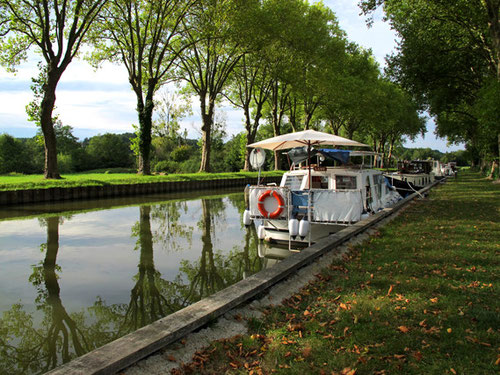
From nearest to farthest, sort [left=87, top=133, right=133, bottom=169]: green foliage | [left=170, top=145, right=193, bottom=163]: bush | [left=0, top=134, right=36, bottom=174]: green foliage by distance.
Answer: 1. [left=170, top=145, right=193, bottom=163]: bush
2. [left=0, top=134, right=36, bottom=174]: green foliage
3. [left=87, top=133, right=133, bottom=169]: green foliage

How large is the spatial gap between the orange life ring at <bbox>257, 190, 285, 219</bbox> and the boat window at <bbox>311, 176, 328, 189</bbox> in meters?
2.39

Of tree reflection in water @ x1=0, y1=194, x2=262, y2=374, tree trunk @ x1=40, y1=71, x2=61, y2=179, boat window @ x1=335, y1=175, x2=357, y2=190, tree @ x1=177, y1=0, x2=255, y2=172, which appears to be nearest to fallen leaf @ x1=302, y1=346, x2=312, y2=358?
tree reflection in water @ x1=0, y1=194, x2=262, y2=374

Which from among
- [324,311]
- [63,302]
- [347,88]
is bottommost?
[63,302]

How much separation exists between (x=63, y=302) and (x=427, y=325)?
17.8ft

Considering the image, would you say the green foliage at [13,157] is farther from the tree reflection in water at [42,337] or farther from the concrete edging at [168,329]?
the concrete edging at [168,329]

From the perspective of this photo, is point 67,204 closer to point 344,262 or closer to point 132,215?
point 132,215

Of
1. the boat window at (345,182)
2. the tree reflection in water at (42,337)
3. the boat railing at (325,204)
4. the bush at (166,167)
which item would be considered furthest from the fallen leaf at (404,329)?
the bush at (166,167)

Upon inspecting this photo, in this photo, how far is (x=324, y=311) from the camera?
4.34 meters

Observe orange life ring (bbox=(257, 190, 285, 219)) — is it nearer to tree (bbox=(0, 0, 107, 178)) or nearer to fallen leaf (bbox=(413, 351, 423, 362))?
fallen leaf (bbox=(413, 351, 423, 362))

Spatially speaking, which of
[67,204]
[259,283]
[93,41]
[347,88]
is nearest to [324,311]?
[259,283]

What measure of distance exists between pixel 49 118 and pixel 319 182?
19060 mm

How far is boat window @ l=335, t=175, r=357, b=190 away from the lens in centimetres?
1130

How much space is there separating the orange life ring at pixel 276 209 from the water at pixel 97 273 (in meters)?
1.06

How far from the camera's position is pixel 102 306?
573 cm
